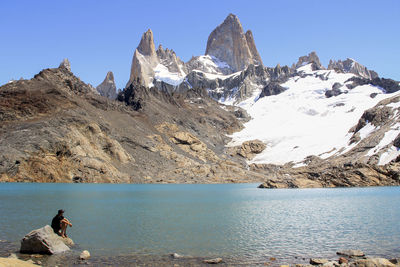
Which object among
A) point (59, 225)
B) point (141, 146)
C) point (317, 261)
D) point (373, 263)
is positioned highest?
point (141, 146)

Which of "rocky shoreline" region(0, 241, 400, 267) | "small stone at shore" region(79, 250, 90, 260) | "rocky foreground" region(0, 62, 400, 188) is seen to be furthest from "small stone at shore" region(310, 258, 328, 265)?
"rocky foreground" region(0, 62, 400, 188)

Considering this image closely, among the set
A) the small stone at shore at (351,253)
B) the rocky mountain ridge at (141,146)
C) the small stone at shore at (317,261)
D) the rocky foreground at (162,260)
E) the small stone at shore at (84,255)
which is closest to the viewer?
the small stone at shore at (317,261)

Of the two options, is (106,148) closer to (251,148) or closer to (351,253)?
(251,148)

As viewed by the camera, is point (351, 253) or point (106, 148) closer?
point (351, 253)

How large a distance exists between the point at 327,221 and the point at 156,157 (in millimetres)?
92959

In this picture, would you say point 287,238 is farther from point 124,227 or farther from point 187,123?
point 187,123

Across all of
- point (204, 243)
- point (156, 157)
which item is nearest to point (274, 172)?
point (156, 157)

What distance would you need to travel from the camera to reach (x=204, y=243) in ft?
73.7

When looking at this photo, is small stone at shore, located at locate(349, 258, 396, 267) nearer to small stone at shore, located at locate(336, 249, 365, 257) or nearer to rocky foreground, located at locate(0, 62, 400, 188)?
small stone at shore, located at locate(336, 249, 365, 257)

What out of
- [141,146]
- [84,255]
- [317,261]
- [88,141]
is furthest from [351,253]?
[141,146]

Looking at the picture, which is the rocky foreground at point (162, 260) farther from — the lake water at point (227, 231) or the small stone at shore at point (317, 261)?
the lake water at point (227, 231)

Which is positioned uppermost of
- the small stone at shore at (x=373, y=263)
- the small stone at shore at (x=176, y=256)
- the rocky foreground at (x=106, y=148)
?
the rocky foreground at (x=106, y=148)

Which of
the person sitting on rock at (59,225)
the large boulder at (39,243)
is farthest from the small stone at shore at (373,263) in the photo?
the person sitting on rock at (59,225)

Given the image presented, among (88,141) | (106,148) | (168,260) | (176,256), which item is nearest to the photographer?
(168,260)
